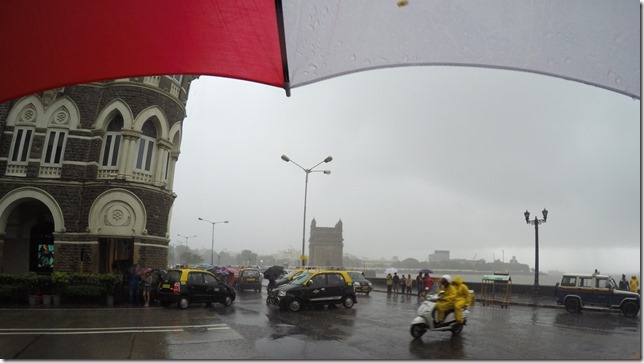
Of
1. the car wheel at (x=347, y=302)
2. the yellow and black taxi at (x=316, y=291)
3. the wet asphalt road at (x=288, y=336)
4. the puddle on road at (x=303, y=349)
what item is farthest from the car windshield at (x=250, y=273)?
the puddle on road at (x=303, y=349)

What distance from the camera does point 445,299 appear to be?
10453 millimetres

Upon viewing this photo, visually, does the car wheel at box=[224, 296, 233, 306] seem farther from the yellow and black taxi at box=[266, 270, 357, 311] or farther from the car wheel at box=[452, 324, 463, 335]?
the car wheel at box=[452, 324, 463, 335]

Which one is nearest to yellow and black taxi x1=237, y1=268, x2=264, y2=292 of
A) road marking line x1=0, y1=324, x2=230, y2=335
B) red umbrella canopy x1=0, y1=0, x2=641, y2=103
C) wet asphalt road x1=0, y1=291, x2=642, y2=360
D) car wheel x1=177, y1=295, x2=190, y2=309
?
car wheel x1=177, y1=295, x2=190, y2=309

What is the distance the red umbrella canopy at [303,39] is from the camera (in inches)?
122

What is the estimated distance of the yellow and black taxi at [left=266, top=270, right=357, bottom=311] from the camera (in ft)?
55.1

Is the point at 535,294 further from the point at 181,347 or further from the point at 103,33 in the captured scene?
the point at 103,33

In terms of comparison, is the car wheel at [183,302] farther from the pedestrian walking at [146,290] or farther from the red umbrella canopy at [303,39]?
the red umbrella canopy at [303,39]

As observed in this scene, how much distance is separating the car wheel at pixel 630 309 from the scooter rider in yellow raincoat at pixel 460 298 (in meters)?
10.8

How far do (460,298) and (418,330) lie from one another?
1289mm

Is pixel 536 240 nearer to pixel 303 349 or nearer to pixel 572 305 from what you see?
pixel 572 305

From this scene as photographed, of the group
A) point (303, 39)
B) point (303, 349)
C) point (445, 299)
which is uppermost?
point (303, 39)

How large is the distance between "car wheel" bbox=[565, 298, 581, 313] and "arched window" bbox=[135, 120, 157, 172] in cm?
1997

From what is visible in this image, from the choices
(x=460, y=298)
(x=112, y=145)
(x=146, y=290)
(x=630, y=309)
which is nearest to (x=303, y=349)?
(x=460, y=298)

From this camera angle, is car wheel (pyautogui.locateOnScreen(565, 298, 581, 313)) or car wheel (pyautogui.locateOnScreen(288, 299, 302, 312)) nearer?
car wheel (pyautogui.locateOnScreen(288, 299, 302, 312))
